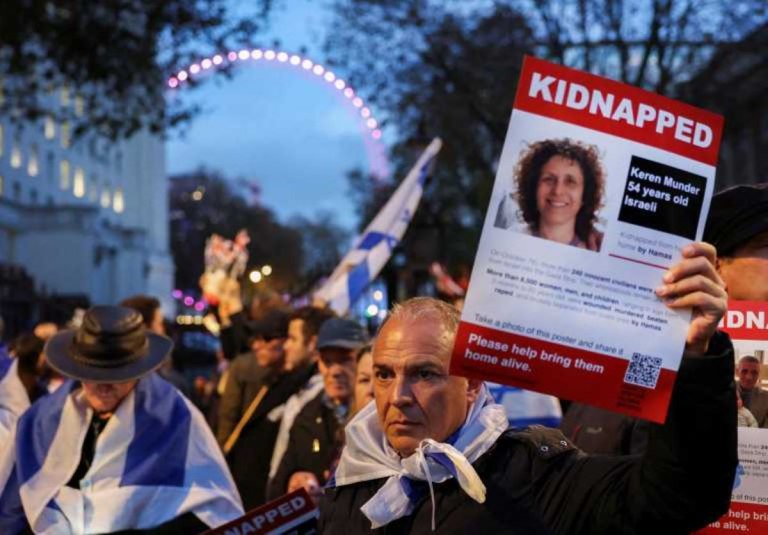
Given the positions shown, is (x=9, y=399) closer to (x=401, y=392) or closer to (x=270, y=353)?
(x=270, y=353)

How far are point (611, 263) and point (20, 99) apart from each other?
76.8 ft

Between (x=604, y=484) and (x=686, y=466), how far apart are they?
0.32 meters

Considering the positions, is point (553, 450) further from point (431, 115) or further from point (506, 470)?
point (431, 115)

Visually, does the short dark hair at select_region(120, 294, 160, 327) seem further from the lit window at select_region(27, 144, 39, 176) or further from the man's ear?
the lit window at select_region(27, 144, 39, 176)

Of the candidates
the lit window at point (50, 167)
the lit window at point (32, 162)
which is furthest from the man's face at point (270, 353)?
the lit window at point (50, 167)

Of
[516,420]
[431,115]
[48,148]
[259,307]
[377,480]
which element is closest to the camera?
[377,480]

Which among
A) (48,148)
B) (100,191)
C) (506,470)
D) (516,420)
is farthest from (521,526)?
(100,191)

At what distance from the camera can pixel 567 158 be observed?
7.80 feet

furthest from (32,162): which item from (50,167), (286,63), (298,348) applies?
(298,348)

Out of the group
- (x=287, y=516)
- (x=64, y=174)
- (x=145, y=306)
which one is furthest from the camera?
(x=64, y=174)

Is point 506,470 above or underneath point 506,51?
underneath

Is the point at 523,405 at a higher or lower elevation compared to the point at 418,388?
lower

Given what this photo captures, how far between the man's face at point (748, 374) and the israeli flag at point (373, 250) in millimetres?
6878

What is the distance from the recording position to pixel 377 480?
9.91ft
